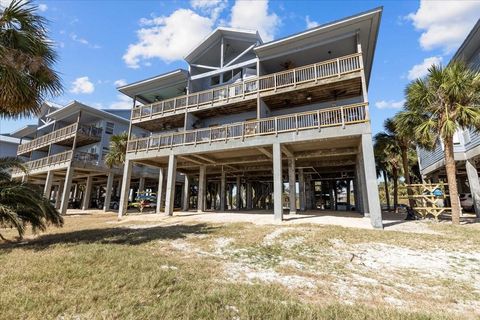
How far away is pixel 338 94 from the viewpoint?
14.8m

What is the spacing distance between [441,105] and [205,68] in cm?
1581

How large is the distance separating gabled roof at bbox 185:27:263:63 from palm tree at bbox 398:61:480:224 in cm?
1093

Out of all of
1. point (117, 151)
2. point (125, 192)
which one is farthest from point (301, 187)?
point (117, 151)

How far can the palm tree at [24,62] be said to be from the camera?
20.8 ft

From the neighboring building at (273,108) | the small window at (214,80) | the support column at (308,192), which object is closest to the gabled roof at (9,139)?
the neighboring building at (273,108)

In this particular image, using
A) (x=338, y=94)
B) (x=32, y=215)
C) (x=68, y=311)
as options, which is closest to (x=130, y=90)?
(x=32, y=215)

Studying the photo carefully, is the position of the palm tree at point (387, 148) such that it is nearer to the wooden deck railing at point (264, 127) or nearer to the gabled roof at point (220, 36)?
the wooden deck railing at point (264, 127)

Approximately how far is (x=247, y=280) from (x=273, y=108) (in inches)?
547

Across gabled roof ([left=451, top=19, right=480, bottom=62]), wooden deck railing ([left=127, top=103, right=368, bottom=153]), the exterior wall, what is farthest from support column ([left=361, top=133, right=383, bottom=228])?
the exterior wall

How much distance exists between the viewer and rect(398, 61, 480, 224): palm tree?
442 inches

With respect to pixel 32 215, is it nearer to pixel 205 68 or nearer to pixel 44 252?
pixel 44 252

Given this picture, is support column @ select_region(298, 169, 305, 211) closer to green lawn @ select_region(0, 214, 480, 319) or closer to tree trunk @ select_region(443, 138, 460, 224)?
tree trunk @ select_region(443, 138, 460, 224)

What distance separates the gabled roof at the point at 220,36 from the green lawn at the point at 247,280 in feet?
50.2

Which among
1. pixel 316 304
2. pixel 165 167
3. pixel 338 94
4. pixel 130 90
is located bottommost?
pixel 316 304
